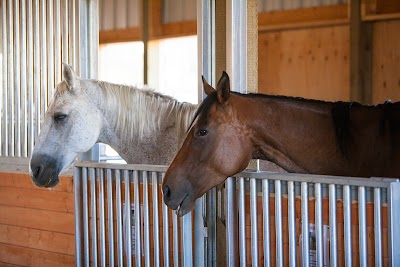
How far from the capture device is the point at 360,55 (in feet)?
19.7

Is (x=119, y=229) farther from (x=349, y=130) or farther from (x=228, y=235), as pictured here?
(x=349, y=130)

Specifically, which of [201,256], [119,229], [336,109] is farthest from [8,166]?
[336,109]

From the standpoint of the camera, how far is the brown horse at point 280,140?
2338mm

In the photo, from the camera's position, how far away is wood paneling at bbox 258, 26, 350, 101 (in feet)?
20.4

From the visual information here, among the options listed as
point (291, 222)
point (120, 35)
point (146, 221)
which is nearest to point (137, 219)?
point (146, 221)

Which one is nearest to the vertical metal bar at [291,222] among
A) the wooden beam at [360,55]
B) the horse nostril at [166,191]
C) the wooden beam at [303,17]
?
the horse nostril at [166,191]

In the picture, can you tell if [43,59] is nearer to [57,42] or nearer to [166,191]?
[57,42]

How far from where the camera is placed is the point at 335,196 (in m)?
2.21

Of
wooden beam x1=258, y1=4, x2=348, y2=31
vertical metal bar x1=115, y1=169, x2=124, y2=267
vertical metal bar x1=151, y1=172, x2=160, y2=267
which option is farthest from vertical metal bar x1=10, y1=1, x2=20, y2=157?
wooden beam x1=258, y1=4, x2=348, y2=31

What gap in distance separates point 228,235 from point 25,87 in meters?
2.05

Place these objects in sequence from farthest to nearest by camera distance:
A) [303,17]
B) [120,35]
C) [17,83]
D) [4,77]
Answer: [120,35], [303,17], [4,77], [17,83]

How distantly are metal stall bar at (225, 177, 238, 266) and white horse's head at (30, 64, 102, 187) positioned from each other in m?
0.92

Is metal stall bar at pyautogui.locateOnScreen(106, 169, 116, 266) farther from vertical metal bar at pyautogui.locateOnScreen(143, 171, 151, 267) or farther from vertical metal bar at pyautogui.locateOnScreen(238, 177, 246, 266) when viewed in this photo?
vertical metal bar at pyautogui.locateOnScreen(238, 177, 246, 266)

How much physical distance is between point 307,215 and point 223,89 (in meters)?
0.57
